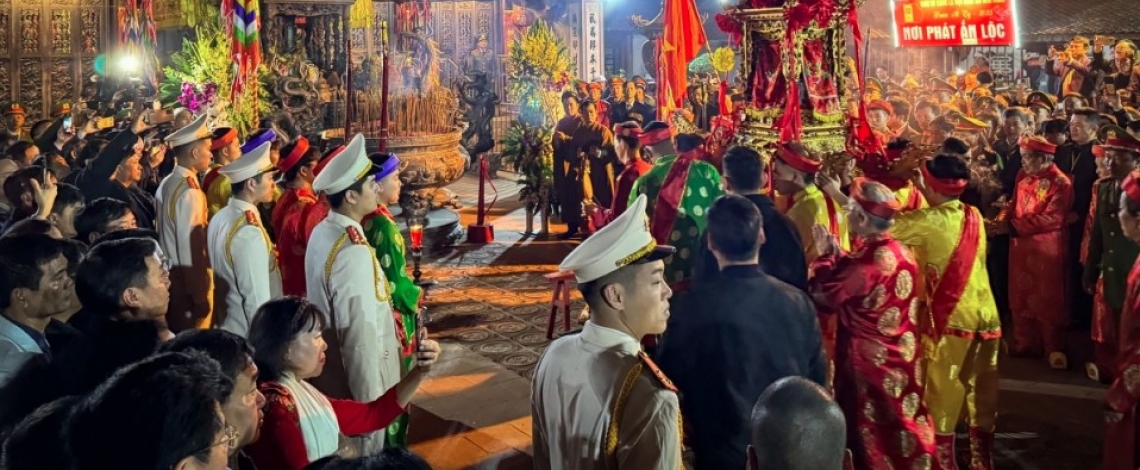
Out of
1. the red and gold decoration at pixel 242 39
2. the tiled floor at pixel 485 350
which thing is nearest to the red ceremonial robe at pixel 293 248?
the tiled floor at pixel 485 350

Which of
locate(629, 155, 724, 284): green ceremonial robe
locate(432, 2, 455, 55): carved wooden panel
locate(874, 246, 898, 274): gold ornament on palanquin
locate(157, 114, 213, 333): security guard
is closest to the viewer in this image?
locate(874, 246, 898, 274): gold ornament on palanquin

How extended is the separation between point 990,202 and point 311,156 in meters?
5.10

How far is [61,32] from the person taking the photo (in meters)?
18.6

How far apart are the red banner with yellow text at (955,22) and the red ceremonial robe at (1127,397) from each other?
10.2 metres

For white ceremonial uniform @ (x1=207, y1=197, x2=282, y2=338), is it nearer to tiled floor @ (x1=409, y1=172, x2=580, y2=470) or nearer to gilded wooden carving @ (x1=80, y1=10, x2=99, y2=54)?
tiled floor @ (x1=409, y1=172, x2=580, y2=470)

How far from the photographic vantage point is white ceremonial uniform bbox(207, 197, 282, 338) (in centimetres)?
447

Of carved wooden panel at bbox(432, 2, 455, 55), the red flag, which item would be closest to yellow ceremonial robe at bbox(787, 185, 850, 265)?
the red flag

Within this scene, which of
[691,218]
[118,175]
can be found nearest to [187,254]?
[118,175]

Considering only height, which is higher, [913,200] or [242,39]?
[242,39]

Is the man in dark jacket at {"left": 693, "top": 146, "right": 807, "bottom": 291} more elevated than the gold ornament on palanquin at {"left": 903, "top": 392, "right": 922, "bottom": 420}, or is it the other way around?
the man in dark jacket at {"left": 693, "top": 146, "right": 807, "bottom": 291}

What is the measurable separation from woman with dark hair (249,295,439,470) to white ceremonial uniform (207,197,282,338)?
1.74 meters

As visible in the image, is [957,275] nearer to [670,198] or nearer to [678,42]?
[670,198]

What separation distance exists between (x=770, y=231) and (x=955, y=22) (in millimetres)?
10979

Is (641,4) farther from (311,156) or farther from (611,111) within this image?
(311,156)
